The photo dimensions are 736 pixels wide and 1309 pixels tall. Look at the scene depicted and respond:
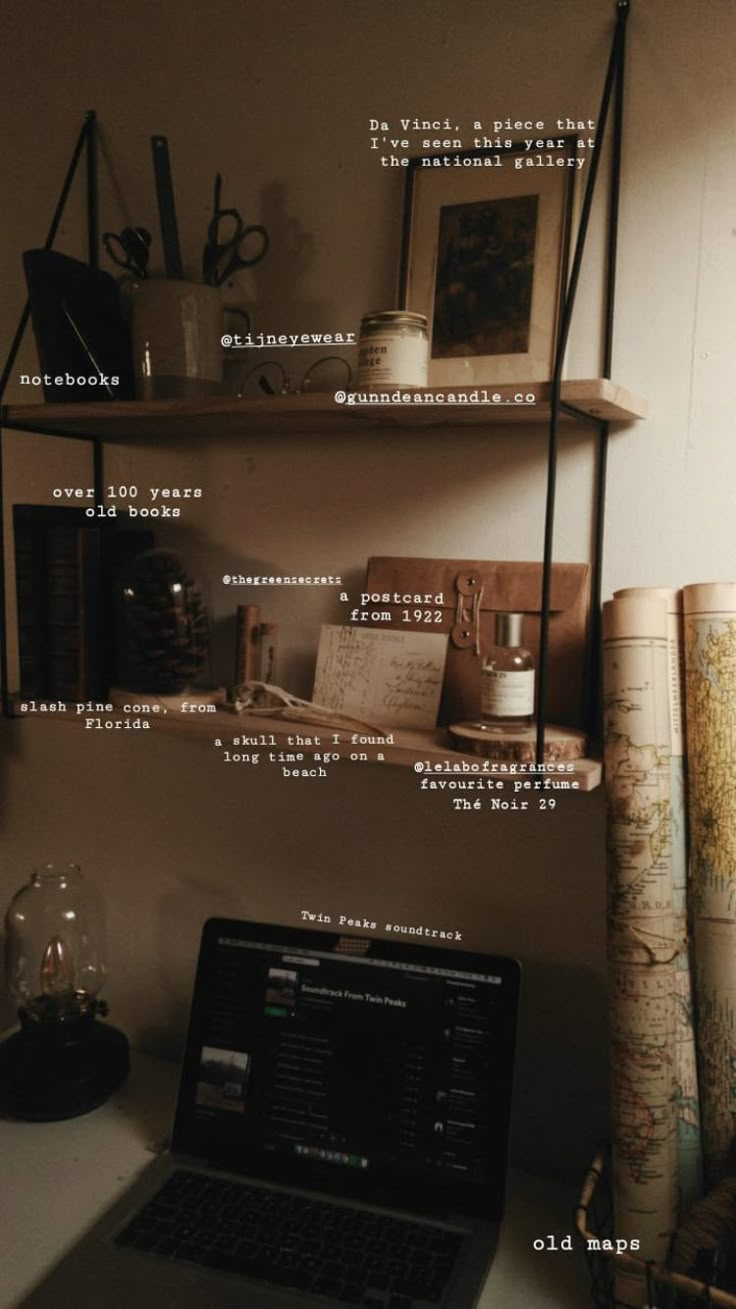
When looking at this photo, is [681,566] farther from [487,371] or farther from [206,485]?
[206,485]

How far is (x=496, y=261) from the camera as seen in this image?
44.6 inches

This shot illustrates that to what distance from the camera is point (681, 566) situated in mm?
1124

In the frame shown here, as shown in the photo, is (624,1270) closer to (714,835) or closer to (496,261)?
(714,835)

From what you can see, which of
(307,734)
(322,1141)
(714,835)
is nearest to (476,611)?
→ (307,734)

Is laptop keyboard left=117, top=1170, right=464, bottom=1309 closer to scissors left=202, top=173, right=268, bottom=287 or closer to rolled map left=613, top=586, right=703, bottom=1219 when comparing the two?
rolled map left=613, top=586, right=703, bottom=1219

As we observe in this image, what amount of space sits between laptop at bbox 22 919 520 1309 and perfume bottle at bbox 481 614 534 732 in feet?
0.99

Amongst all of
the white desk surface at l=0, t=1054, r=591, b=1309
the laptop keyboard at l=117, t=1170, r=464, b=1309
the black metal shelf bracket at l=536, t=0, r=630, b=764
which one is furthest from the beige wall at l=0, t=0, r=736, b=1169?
the laptop keyboard at l=117, t=1170, r=464, b=1309

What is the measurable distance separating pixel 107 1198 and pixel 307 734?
0.59 meters

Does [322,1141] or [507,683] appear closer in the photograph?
[507,683]

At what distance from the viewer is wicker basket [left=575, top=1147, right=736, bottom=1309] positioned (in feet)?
2.89

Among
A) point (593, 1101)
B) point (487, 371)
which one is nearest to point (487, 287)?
point (487, 371)

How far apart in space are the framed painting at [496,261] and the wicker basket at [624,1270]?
861mm

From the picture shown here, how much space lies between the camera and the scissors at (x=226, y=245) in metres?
1.23

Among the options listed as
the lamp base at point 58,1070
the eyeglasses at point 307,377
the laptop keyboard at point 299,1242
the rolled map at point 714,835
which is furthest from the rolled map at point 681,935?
the lamp base at point 58,1070
